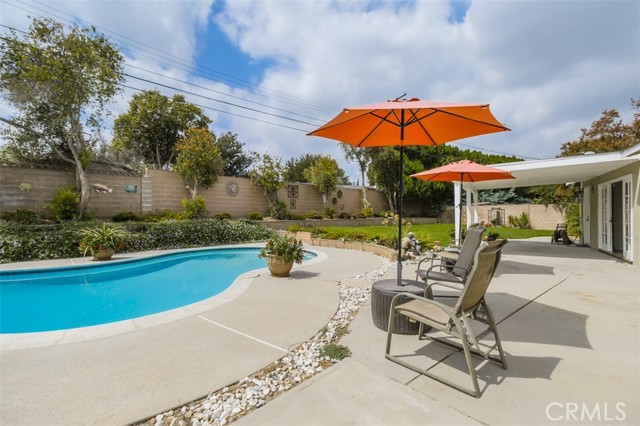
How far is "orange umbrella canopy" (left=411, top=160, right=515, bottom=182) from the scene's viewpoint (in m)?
6.28

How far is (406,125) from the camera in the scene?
3791mm

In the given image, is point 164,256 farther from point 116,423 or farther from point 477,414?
point 477,414

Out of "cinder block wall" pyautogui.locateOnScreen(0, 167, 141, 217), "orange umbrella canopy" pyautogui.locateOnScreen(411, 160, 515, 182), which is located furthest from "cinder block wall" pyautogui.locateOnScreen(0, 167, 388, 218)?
"orange umbrella canopy" pyautogui.locateOnScreen(411, 160, 515, 182)

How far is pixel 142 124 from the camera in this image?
24.4 meters

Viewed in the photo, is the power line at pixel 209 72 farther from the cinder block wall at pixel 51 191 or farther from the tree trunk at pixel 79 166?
the cinder block wall at pixel 51 191

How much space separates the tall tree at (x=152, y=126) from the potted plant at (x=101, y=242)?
15.4m

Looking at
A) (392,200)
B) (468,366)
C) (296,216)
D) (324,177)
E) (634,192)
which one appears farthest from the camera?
(392,200)

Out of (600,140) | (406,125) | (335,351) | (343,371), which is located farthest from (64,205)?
(600,140)

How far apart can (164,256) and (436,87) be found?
13.2 meters

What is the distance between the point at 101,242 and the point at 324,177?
13593 millimetres

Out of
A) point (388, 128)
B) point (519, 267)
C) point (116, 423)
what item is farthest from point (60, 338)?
point (519, 267)

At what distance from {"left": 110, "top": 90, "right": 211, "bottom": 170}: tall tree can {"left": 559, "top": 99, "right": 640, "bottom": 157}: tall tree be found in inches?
1083

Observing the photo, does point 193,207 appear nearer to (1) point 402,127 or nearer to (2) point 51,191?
(2) point 51,191
